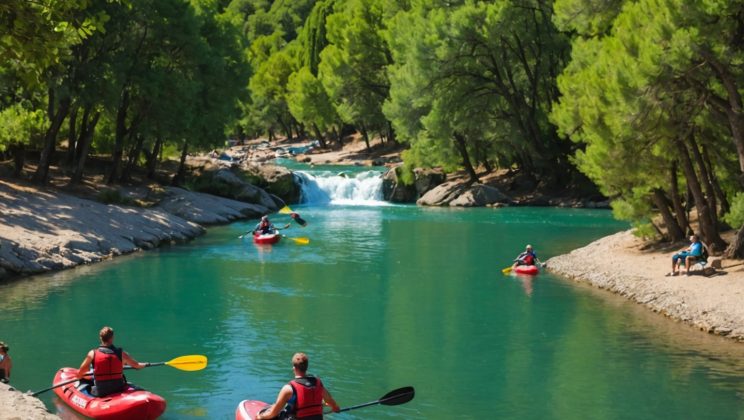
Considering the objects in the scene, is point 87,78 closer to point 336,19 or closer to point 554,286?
point 554,286

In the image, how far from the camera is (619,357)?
58.7 feet

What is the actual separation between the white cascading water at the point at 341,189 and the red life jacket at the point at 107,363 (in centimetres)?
4140

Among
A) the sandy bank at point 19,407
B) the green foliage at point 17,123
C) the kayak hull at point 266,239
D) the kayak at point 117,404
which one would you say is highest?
the green foliage at point 17,123

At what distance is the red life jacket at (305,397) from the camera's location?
11.2 metres

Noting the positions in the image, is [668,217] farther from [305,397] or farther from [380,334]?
[305,397]

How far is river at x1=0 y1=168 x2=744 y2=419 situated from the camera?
50.3 ft

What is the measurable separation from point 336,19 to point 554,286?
172 feet

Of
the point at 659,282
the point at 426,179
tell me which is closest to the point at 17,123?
the point at 659,282

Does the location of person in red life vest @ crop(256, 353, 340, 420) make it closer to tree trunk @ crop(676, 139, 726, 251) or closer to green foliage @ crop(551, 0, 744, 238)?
green foliage @ crop(551, 0, 744, 238)

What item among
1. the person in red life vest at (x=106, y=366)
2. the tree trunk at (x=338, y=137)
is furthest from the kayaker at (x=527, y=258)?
the tree trunk at (x=338, y=137)

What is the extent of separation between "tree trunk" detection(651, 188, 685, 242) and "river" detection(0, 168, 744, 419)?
3.59 meters

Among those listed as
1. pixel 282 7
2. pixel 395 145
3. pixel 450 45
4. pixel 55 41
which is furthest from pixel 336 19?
pixel 282 7

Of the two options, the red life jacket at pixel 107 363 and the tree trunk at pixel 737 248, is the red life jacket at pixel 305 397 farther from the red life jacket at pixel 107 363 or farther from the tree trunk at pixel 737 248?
the tree trunk at pixel 737 248

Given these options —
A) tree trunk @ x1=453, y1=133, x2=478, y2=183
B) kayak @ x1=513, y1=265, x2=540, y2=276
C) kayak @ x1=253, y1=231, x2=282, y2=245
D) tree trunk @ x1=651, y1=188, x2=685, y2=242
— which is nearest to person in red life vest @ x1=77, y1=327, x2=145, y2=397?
kayak @ x1=513, y1=265, x2=540, y2=276
